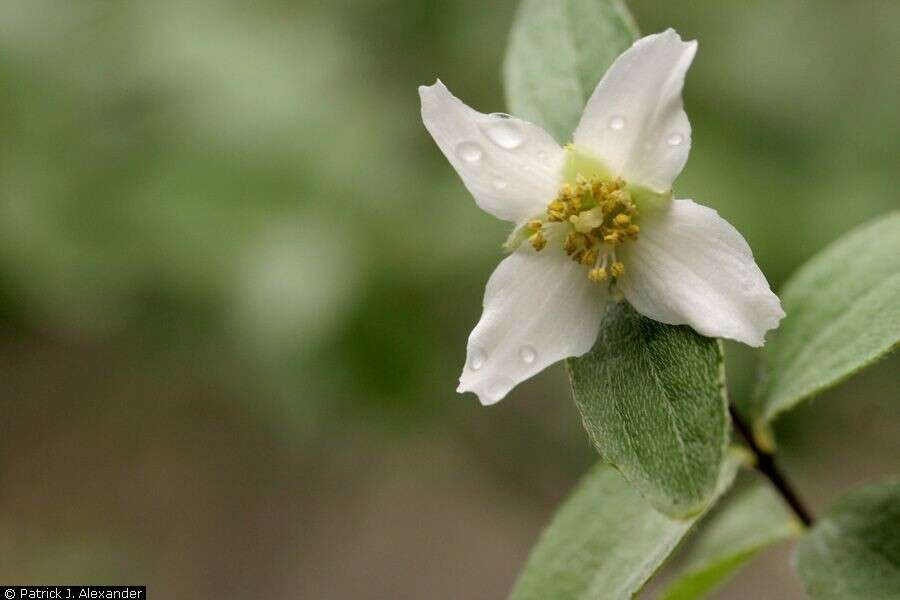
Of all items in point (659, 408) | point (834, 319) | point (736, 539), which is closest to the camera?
point (659, 408)

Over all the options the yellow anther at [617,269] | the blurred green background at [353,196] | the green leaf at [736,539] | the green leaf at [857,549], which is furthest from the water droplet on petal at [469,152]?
the blurred green background at [353,196]

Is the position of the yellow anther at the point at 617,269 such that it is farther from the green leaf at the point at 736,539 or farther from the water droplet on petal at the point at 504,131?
the green leaf at the point at 736,539

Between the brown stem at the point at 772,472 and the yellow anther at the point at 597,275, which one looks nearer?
the yellow anther at the point at 597,275

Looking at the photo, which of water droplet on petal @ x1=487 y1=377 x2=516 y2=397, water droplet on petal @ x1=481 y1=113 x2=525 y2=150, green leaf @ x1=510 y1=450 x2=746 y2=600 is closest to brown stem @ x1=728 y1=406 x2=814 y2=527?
green leaf @ x1=510 y1=450 x2=746 y2=600

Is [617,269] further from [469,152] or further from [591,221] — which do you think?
[469,152]

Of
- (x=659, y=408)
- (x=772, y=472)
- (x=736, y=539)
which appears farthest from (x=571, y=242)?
(x=736, y=539)

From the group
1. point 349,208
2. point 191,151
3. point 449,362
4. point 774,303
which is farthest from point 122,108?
point 774,303
